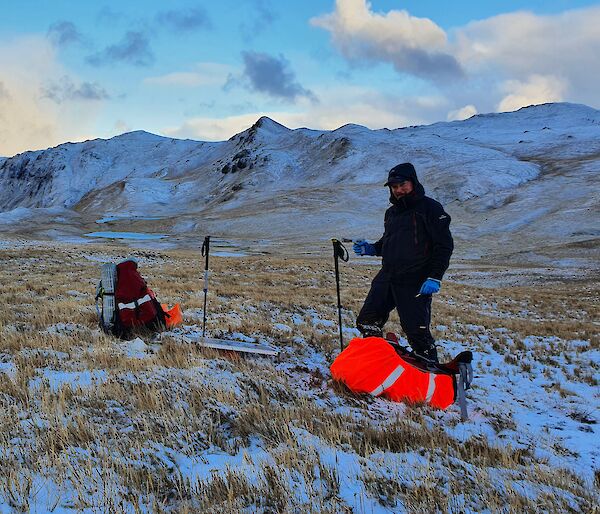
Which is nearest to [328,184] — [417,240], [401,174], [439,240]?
[401,174]

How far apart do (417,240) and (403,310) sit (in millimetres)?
979

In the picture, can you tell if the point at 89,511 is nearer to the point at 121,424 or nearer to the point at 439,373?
the point at 121,424

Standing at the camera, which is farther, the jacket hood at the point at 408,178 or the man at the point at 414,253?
the jacket hood at the point at 408,178

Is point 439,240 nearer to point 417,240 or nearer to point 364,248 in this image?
point 417,240

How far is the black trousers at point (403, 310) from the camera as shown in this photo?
6.18 meters

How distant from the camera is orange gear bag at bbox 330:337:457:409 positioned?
5293 millimetres

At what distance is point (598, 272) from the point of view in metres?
35.8

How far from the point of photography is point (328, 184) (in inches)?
4867

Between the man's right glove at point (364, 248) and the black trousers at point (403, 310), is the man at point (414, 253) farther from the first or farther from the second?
the man's right glove at point (364, 248)

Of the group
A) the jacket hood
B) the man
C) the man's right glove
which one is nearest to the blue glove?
the man

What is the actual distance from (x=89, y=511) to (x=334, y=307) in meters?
11.5

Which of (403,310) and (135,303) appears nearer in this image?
(403,310)

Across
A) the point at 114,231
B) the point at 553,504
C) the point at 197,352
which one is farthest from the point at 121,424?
the point at 114,231

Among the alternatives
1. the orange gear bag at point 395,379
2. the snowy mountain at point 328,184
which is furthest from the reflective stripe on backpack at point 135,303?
the snowy mountain at point 328,184
